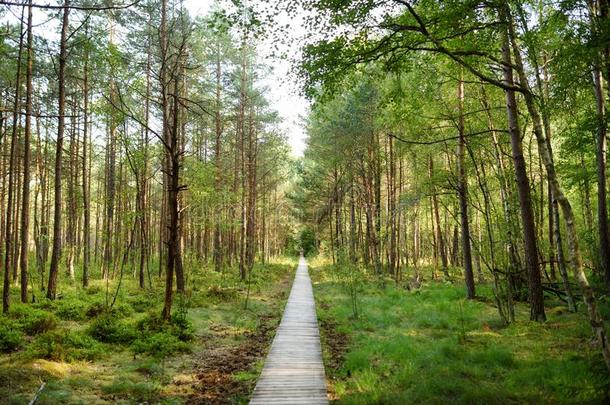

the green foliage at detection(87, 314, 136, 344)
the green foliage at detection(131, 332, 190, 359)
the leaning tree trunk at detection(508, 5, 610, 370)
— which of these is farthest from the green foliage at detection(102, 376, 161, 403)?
the leaning tree trunk at detection(508, 5, 610, 370)

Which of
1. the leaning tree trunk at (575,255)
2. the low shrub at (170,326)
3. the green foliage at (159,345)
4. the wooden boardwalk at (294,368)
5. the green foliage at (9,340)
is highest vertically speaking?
the leaning tree trunk at (575,255)

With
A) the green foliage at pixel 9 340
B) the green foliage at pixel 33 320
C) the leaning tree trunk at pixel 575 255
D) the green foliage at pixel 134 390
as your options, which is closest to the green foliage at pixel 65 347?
the green foliage at pixel 9 340

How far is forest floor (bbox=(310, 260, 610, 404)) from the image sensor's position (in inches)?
205

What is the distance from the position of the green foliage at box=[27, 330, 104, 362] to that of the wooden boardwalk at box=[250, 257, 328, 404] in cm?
377

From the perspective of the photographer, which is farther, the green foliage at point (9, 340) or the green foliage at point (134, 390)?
the green foliage at point (9, 340)

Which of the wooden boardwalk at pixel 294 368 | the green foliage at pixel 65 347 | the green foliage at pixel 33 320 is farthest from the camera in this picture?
the green foliage at pixel 33 320

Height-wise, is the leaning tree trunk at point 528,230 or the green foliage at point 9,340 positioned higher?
the leaning tree trunk at point 528,230

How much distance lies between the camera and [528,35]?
21.5 ft

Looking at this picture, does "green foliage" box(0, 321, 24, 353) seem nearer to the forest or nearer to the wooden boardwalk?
the forest

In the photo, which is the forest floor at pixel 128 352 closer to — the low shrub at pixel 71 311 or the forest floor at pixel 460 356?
the low shrub at pixel 71 311

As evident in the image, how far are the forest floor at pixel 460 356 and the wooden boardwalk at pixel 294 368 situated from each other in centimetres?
31

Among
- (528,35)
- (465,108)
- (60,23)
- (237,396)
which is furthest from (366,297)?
(60,23)

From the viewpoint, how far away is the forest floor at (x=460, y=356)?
5.20 m

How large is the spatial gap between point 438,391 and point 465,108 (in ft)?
35.9
